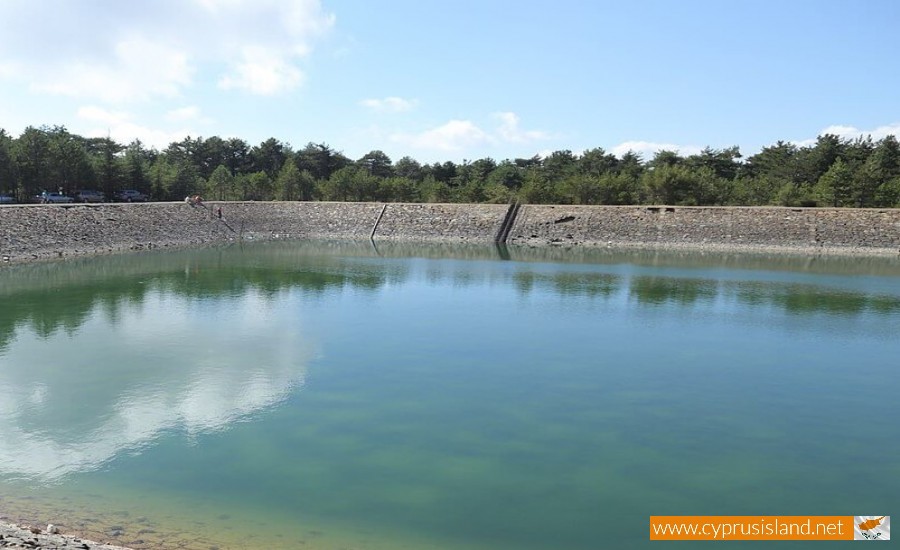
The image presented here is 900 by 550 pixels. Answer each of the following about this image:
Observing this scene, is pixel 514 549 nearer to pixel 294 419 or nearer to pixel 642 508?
pixel 642 508

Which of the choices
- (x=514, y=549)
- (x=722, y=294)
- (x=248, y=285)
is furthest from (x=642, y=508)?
(x=248, y=285)

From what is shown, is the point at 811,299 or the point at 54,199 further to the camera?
the point at 54,199

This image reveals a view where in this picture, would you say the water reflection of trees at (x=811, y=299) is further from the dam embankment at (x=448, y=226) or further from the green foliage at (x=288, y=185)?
the green foliage at (x=288, y=185)

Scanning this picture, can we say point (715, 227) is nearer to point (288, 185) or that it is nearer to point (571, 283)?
point (571, 283)

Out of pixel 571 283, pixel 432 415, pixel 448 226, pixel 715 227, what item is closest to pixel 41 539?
pixel 432 415

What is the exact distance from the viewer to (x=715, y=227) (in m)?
43.6

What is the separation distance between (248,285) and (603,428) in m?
18.1

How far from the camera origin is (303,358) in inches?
571

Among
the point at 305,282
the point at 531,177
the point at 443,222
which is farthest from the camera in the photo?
the point at 531,177

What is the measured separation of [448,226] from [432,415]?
124 feet

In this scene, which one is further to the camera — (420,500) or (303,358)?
(303,358)

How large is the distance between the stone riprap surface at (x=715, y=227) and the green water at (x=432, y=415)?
20.1m

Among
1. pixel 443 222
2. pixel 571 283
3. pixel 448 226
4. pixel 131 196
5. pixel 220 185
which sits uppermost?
pixel 220 185

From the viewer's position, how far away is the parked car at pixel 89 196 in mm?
49062
